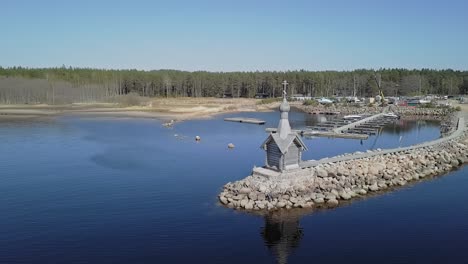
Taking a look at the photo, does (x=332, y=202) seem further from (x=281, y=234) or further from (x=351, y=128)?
(x=351, y=128)

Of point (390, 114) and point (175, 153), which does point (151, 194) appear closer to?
point (175, 153)

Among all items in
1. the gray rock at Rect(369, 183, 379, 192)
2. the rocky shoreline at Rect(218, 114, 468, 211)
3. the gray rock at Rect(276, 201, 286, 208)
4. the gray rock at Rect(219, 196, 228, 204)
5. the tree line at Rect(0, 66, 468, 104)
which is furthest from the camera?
the tree line at Rect(0, 66, 468, 104)

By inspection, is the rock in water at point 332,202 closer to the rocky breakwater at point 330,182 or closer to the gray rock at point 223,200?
the rocky breakwater at point 330,182

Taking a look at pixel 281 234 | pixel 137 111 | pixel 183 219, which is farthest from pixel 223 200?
pixel 137 111

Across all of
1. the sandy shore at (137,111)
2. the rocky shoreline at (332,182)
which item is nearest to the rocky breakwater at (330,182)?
the rocky shoreline at (332,182)

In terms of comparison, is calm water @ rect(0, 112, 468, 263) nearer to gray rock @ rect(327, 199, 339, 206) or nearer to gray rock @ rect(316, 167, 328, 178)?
gray rock @ rect(327, 199, 339, 206)

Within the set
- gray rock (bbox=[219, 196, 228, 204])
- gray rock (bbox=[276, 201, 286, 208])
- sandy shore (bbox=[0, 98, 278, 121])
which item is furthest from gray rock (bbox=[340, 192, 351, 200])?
sandy shore (bbox=[0, 98, 278, 121])

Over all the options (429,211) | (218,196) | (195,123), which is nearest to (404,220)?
(429,211)
